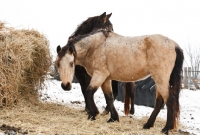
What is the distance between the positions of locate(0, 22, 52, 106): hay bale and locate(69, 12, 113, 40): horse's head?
91 centimetres

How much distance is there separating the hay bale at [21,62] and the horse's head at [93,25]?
0.91m

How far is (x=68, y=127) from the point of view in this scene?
14.6 feet

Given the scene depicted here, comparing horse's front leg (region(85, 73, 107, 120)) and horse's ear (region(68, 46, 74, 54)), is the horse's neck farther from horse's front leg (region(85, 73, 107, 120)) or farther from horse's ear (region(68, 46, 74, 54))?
horse's front leg (region(85, 73, 107, 120))

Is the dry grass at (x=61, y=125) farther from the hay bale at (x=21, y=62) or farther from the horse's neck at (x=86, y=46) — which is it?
the horse's neck at (x=86, y=46)

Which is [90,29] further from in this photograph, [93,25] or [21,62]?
[21,62]

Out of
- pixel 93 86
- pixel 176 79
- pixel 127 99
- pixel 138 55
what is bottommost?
pixel 127 99

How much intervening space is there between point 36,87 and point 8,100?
159cm

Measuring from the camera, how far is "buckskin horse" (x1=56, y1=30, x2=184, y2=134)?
485 cm

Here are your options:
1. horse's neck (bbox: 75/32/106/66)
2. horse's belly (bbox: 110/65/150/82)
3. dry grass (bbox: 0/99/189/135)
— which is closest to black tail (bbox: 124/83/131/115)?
dry grass (bbox: 0/99/189/135)

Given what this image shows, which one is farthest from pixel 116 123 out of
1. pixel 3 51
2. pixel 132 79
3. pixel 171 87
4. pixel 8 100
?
pixel 3 51

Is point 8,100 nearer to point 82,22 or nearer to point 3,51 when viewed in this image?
point 3,51

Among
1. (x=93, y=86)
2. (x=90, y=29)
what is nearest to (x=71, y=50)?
(x=93, y=86)

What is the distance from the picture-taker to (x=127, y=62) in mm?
5188

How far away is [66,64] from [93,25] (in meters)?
2.23
